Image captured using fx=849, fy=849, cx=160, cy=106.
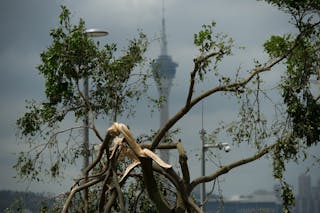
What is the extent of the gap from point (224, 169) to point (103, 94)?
3.45 meters

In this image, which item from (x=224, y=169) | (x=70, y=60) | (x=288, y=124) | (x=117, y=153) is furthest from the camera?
(x=70, y=60)

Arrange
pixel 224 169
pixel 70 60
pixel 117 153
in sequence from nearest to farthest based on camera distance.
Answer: pixel 117 153, pixel 224 169, pixel 70 60

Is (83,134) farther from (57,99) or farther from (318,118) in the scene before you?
(318,118)

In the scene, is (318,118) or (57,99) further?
(57,99)

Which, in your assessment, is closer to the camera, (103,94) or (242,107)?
(242,107)

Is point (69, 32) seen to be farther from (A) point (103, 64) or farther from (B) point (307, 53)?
(B) point (307, 53)

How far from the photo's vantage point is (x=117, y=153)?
1127 centimetres

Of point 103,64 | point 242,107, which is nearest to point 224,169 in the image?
point 242,107

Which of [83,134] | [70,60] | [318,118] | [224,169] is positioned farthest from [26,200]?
[318,118]

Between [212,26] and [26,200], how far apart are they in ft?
15.7

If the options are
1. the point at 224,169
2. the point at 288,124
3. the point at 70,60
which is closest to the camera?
the point at 224,169

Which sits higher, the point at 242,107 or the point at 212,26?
the point at 212,26

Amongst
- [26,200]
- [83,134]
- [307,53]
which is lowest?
[26,200]

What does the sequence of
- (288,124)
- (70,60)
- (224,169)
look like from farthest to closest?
(70,60) < (288,124) < (224,169)
